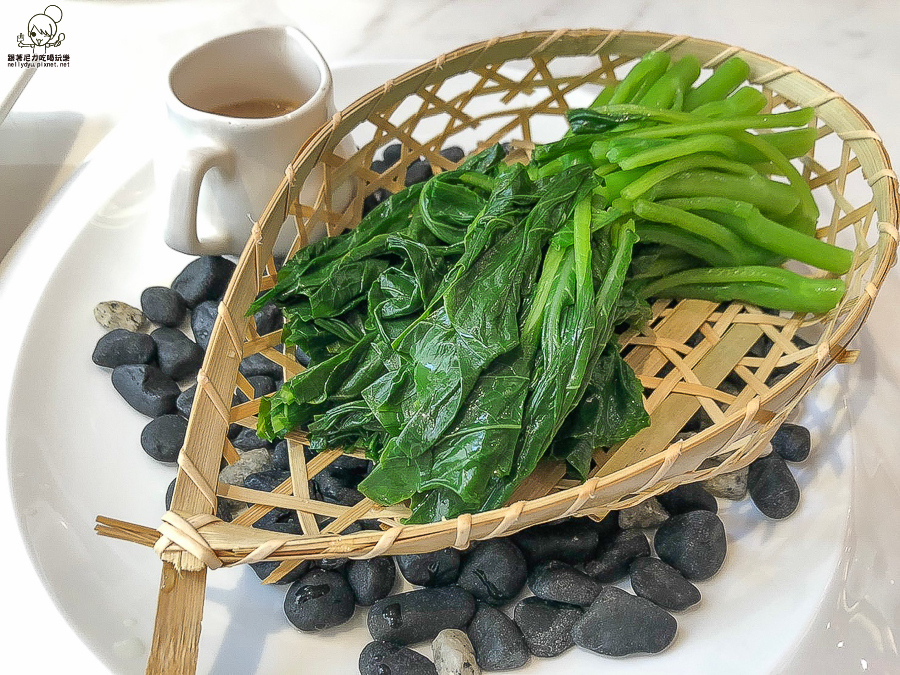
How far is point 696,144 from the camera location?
1.35m

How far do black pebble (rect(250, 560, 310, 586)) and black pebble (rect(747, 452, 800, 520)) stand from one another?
77 cm

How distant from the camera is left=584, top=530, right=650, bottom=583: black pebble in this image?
1.19 metres

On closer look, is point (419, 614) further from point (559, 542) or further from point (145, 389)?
point (145, 389)

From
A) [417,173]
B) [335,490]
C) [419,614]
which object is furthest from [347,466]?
[417,173]

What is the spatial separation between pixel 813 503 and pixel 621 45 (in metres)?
1.02

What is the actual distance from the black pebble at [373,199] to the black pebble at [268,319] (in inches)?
13.7

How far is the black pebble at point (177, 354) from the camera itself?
1.42 meters

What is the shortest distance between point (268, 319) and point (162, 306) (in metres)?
0.23

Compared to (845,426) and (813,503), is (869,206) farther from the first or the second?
(813,503)

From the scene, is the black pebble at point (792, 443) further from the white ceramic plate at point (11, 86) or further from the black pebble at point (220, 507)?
the white ceramic plate at point (11, 86)

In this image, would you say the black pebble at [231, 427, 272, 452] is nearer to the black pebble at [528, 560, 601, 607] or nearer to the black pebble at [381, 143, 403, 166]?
the black pebble at [528, 560, 601, 607]

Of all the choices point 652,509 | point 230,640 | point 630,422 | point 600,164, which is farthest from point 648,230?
point 230,640

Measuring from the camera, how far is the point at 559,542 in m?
1.20

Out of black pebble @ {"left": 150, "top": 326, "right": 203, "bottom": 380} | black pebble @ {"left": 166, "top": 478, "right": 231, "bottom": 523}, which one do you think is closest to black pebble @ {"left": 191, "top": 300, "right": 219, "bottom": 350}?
black pebble @ {"left": 150, "top": 326, "right": 203, "bottom": 380}
